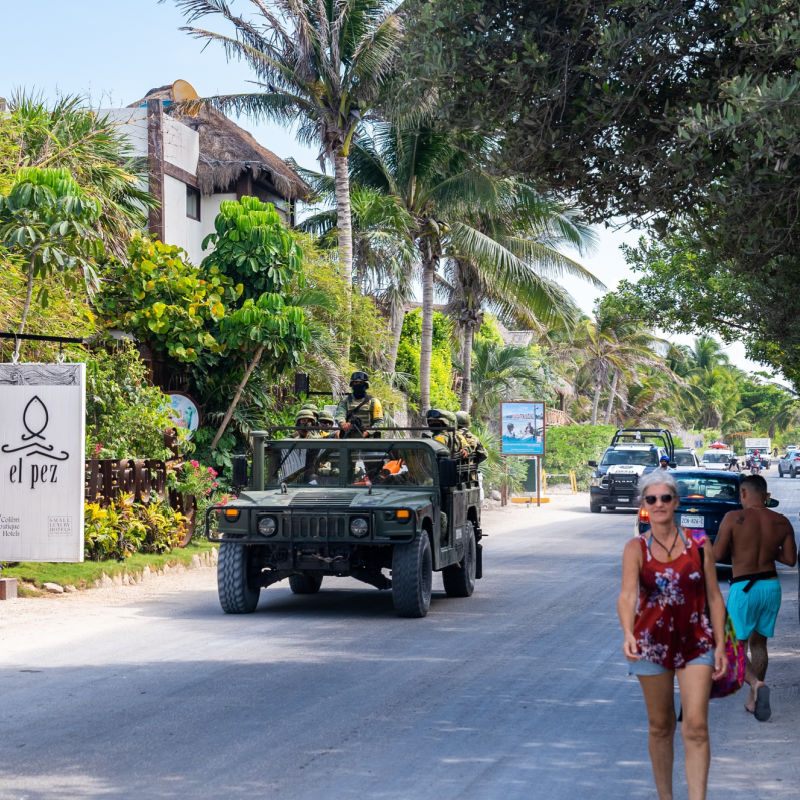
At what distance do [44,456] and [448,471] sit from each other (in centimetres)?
481

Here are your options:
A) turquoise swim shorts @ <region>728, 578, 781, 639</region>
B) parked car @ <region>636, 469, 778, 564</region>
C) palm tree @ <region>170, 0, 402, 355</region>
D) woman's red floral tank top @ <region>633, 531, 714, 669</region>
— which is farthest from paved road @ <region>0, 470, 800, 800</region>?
palm tree @ <region>170, 0, 402, 355</region>

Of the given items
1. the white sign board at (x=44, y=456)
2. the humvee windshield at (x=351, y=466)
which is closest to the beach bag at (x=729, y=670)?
the humvee windshield at (x=351, y=466)

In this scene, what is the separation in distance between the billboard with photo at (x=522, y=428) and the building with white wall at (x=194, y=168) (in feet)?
31.1

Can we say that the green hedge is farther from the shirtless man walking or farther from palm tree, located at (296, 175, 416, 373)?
the shirtless man walking

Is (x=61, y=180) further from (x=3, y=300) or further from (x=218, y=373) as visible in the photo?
(x=218, y=373)

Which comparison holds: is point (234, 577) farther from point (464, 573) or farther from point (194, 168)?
point (194, 168)

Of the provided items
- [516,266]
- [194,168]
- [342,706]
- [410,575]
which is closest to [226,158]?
[194,168]

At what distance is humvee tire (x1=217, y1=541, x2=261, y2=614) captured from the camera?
40.6 feet

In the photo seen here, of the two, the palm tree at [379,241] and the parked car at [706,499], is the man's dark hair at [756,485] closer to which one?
the parked car at [706,499]

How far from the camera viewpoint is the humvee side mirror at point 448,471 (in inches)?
500

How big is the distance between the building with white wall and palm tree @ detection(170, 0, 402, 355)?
2.77 meters

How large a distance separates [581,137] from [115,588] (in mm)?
8745

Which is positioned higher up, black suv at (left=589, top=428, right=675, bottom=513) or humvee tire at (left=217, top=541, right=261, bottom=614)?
black suv at (left=589, top=428, right=675, bottom=513)

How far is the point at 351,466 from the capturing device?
13273mm
